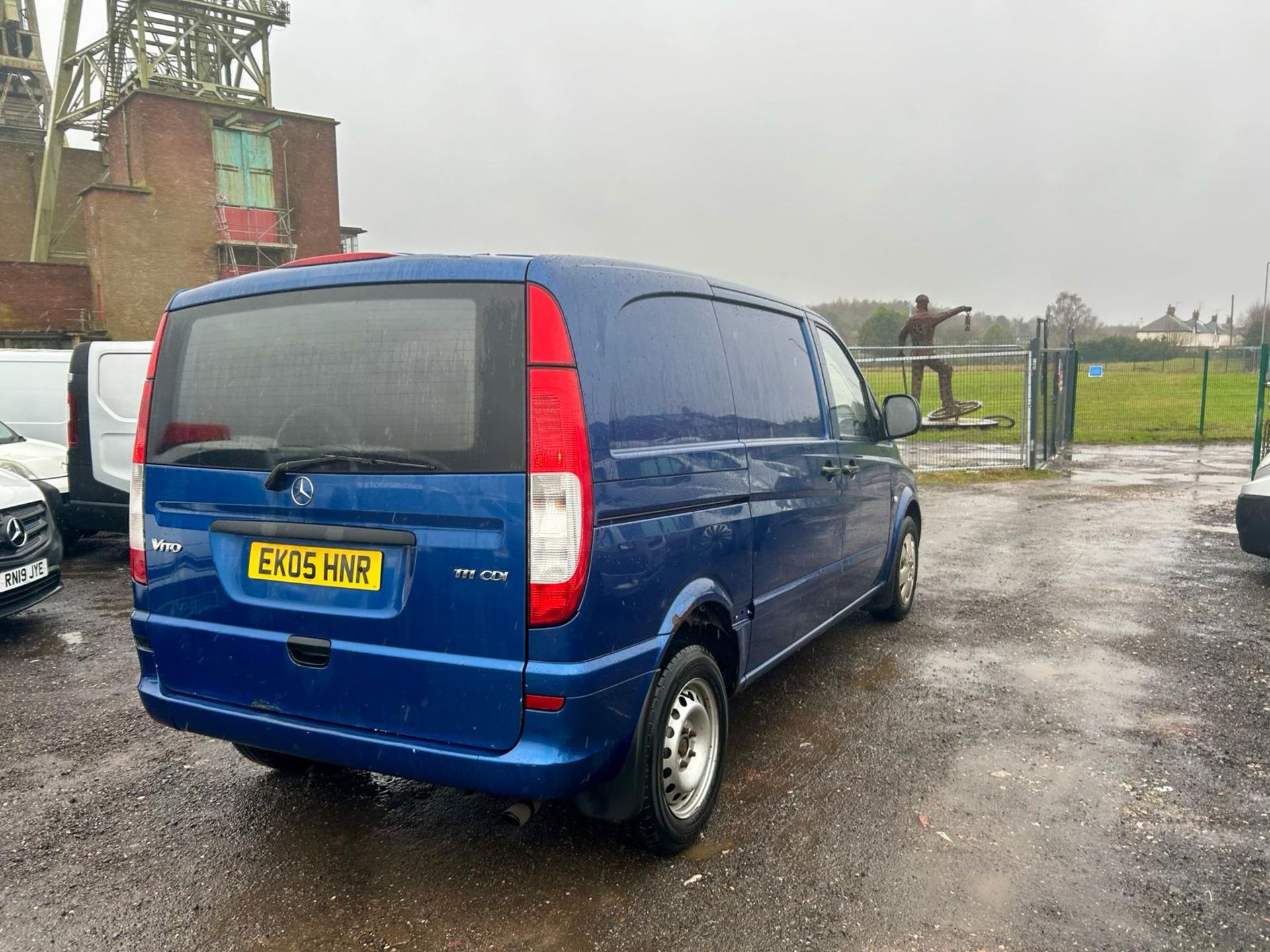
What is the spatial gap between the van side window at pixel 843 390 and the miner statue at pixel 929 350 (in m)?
11.3

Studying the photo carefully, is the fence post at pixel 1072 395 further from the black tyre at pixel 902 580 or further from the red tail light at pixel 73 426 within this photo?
the red tail light at pixel 73 426

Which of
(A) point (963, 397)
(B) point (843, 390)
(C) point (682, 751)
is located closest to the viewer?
(C) point (682, 751)

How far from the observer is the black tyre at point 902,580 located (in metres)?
5.52

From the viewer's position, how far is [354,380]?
8.75ft

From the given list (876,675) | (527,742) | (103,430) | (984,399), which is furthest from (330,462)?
(984,399)

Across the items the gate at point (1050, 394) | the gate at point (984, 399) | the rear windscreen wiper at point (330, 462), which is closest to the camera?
the rear windscreen wiper at point (330, 462)

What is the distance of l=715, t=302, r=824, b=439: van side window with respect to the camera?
11.4ft

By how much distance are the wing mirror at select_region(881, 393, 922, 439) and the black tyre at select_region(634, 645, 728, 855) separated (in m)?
2.37

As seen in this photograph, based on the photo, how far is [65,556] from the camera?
852 centimetres

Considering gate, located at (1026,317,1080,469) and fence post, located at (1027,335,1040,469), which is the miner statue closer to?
gate, located at (1026,317,1080,469)

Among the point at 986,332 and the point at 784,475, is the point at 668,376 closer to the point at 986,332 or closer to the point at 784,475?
the point at 784,475

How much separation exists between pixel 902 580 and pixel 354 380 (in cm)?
413

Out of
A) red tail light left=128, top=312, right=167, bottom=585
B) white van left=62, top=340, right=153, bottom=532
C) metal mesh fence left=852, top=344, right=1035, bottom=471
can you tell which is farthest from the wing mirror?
metal mesh fence left=852, top=344, right=1035, bottom=471

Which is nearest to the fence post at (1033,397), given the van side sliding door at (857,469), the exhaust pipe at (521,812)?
the van side sliding door at (857,469)
